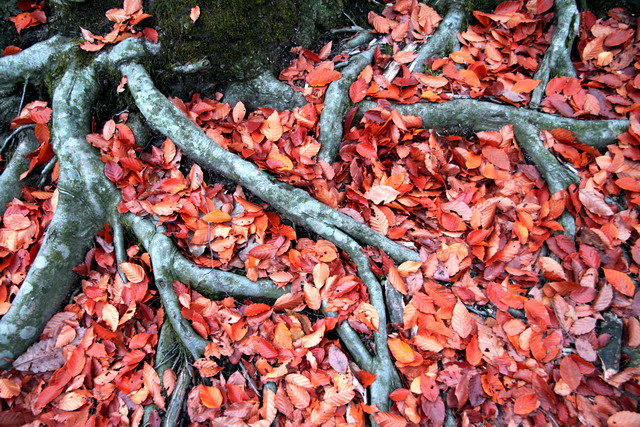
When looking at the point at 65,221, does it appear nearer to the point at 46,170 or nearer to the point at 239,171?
the point at 46,170

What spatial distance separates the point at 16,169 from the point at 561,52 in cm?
463

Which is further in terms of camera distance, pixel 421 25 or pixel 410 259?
pixel 421 25

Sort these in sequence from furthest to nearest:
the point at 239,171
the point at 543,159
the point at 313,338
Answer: the point at 543,159, the point at 239,171, the point at 313,338

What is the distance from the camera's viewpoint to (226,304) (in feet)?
8.64

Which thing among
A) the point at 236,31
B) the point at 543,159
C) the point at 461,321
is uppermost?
the point at 236,31

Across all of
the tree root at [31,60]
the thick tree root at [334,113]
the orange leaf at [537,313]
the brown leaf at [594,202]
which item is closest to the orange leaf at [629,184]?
the brown leaf at [594,202]

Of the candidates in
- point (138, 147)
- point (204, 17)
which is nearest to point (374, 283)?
point (138, 147)

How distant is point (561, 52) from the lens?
3268 mm

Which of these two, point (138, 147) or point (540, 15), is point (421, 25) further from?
point (138, 147)

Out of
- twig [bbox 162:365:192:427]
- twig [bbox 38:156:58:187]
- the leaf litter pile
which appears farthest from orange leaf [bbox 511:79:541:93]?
twig [bbox 38:156:58:187]

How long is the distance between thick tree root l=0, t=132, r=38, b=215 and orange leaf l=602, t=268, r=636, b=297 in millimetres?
4344

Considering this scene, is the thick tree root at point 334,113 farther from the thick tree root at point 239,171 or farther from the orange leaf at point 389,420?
the orange leaf at point 389,420

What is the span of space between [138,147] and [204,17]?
3.82 feet

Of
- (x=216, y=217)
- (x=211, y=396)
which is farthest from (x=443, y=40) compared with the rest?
(x=211, y=396)
